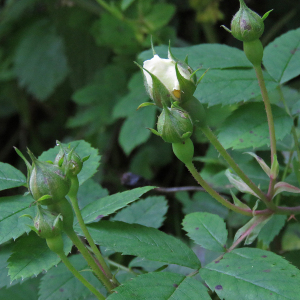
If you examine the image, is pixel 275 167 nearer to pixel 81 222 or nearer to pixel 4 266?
pixel 81 222

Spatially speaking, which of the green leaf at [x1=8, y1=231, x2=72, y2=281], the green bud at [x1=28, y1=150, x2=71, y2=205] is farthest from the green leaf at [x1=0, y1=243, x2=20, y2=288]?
the green bud at [x1=28, y1=150, x2=71, y2=205]

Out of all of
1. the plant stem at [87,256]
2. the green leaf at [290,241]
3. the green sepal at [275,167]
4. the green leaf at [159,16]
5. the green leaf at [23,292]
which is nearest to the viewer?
the plant stem at [87,256]

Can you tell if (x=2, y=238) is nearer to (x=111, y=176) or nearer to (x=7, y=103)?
(x=111, y=176)

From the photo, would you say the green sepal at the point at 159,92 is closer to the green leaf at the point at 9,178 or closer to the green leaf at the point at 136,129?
the green leaf at the point at 9,178

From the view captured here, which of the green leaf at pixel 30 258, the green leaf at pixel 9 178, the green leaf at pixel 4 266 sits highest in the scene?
the green leaf at pixel 9 178

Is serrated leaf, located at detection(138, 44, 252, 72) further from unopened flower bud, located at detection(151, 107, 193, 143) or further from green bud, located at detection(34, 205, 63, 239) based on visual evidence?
green bud, located at detection(34, 205, 63, 239)

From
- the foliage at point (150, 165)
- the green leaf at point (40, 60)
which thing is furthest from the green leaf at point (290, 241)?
the green leaf at point (40, 60)
